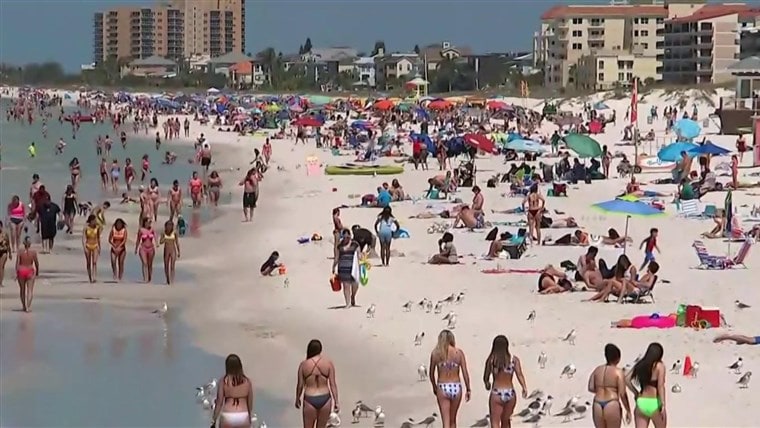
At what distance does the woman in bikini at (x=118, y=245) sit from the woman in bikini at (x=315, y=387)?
8.30m

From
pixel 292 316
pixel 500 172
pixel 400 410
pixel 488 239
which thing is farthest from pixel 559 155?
pixel 400 410

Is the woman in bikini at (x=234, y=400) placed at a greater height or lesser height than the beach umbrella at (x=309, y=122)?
lesser

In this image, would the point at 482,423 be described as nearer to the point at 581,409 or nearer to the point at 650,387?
the point at 581,409

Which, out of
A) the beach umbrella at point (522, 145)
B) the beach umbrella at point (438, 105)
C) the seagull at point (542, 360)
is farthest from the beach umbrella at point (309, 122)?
the seagull at point (542, 360)

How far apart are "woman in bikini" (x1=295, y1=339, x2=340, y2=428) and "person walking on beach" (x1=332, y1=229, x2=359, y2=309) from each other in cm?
587

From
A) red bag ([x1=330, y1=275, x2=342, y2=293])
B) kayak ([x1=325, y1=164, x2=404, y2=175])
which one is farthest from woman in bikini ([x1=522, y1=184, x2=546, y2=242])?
kayak ([x1=325, y1=164, x2=404, y2=175])

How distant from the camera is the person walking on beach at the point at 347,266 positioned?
1385cm

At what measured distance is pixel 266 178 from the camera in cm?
3322

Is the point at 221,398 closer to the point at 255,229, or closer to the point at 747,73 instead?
the point at 255,229

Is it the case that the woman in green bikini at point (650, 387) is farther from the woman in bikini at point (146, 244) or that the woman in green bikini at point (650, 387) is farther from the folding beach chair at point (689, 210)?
the folding beach chair at point (689, 210)

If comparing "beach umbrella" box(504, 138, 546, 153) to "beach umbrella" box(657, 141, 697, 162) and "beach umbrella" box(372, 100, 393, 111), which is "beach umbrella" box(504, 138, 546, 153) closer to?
"beach umbrella" box(657, 141, 697, 162)

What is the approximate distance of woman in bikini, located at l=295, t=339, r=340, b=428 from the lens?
785 cm

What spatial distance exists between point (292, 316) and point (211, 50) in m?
189

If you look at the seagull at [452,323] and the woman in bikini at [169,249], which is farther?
the woman in bikini at [169,249]
